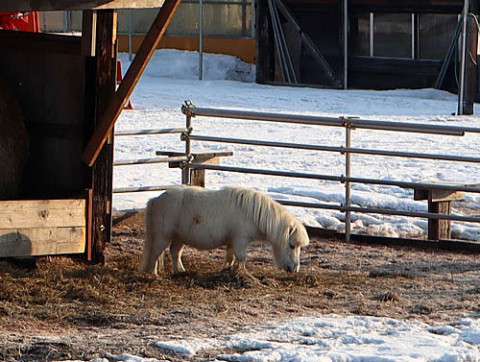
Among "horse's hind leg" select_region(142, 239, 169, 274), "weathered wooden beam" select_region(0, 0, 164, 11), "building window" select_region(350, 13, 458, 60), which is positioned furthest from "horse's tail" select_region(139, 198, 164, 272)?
"building window" select_region(350, 13, 458, 60)

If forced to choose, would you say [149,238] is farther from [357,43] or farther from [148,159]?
[357,43]

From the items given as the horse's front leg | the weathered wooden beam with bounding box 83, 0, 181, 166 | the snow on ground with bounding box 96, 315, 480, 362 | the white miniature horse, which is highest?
the weathered wooden beam with bounding box 83, 0, 181, 166

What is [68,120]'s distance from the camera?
30.0 feet

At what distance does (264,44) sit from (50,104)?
50.0 ft

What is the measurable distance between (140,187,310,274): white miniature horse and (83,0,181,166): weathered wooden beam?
631 mm

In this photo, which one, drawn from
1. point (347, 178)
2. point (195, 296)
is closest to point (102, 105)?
point (195, 296)

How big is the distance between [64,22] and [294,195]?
589 inches

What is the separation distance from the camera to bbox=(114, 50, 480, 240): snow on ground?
11.7 meters

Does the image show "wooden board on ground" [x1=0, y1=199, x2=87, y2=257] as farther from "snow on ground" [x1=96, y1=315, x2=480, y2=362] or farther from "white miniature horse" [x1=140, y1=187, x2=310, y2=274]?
"snow on ground" [x1=96, y1=315, x2=480, y2=362]

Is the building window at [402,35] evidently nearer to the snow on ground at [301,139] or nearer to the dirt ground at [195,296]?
the snow on ground at [301,139]

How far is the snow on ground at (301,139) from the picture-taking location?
11.7 m

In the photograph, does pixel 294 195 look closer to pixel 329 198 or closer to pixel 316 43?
pixel 329 198

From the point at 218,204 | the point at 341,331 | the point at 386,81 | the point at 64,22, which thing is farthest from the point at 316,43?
the point at 341,331

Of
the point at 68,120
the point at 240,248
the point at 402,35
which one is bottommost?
the point at 240,248
